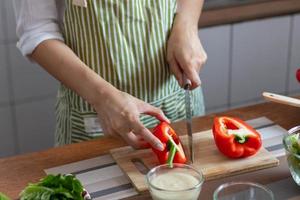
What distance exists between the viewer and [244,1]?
1.90 m

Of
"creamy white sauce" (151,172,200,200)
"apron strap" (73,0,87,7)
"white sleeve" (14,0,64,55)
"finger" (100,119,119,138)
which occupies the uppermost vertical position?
"apron strap" (73,0,87,7)

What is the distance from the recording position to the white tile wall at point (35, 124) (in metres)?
1.79

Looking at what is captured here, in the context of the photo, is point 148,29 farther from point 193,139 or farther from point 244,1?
point 244,1

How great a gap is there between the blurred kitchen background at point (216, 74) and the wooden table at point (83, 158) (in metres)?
0.66

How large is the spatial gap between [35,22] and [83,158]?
0.30m

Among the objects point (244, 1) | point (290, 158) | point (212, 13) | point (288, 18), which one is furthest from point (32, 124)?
point (290, 158)

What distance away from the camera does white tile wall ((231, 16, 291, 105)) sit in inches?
76.8

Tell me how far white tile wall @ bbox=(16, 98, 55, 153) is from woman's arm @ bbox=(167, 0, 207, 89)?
0.64m

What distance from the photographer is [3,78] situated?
5.66 ft

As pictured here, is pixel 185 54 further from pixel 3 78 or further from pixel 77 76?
pixel 3 78

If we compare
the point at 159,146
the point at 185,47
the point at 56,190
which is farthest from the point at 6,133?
the point at 56,190

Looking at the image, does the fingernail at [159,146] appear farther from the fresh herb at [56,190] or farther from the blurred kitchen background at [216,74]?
the blurred kitchen background at [216,74]

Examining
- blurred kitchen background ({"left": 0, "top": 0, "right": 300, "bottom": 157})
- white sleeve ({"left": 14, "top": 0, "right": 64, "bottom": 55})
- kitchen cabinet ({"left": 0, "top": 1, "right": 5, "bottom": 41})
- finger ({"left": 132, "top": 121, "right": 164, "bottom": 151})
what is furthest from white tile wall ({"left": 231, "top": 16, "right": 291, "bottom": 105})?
finger ({"left": 132, "top": 121, "right": 164, "bottom": 151})

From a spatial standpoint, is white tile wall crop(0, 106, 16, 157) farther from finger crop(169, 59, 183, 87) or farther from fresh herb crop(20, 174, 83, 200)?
fresh herb crop(20, 174, 83, 200)
